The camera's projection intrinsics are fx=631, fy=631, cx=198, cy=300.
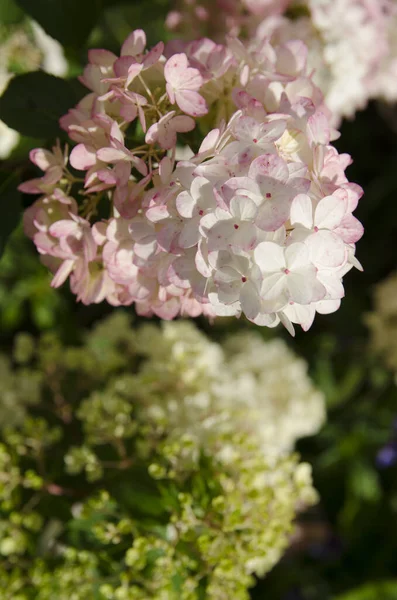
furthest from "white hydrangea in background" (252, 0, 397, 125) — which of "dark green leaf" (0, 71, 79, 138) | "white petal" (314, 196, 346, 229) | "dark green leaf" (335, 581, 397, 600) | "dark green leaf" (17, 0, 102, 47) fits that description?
"dark green leaf" (335, 581, 397, 600)

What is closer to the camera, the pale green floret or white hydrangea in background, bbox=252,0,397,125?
the pale green floret

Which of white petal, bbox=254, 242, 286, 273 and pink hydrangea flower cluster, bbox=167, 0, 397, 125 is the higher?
pink hydrangea flower cluster, bbox=167, 0, 397, 125

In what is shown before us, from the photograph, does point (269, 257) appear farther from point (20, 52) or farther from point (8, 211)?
point (20, 52)

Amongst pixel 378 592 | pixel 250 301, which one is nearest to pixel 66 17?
pixel 250 301

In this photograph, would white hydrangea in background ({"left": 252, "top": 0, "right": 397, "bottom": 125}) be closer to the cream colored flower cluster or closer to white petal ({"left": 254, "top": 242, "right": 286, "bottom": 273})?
the cream colored flower cluster

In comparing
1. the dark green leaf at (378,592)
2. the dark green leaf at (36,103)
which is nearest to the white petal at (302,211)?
the dark green leaf at (36,103)

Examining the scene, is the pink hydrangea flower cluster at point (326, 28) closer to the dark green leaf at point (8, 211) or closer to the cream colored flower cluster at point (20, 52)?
the cream colored flower cluster at point (20, 52)
